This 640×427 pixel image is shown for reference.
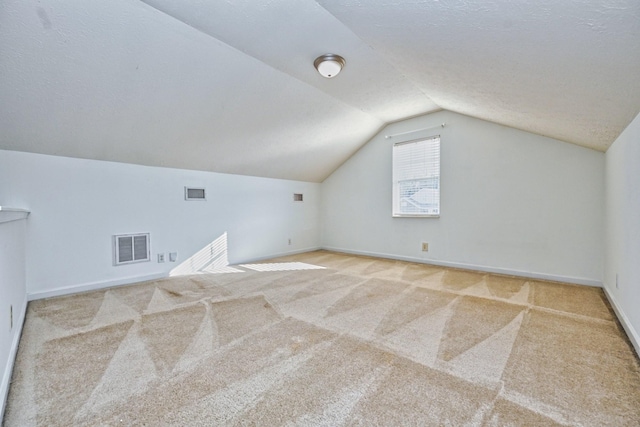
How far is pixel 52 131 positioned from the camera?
2617 millimetres

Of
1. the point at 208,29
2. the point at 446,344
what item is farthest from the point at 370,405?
the point at 208,29

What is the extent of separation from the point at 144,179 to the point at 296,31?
2.73 m

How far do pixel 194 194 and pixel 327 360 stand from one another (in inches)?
129

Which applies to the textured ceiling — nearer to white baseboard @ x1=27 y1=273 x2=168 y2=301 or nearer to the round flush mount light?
the round flush mount light

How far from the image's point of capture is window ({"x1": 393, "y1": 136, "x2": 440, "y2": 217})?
14.2ft

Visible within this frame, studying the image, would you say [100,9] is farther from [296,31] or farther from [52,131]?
[52,131]

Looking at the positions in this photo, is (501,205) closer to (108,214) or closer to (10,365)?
(10,365)

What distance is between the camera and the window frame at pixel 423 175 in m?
4.28

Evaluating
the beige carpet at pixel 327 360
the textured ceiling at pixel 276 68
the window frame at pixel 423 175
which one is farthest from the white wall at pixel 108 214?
the window frame at pixel 423 175

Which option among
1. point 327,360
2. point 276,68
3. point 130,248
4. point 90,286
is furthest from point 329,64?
point 90,286

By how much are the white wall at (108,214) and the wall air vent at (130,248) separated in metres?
0.07

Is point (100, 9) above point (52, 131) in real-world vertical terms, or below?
above

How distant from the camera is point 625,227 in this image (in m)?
2.18

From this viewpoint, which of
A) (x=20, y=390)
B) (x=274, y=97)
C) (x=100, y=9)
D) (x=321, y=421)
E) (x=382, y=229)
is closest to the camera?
(x=321, y=421)
